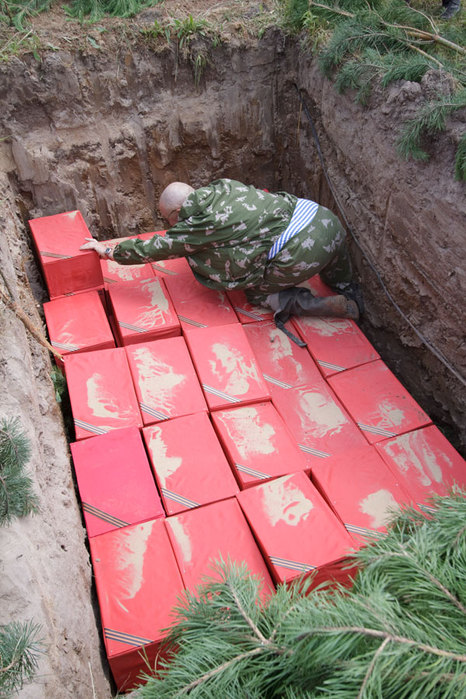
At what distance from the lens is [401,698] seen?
86 cm

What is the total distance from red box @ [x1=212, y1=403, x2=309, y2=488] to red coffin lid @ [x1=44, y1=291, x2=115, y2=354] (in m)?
0.97

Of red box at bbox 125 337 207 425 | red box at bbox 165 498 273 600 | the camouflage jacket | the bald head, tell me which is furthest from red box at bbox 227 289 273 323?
red box at bbox 165 498 273 600

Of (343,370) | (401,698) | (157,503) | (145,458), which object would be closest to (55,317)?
(145,458)

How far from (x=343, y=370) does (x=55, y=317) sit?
6.41ft

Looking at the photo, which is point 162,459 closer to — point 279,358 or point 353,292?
point 279,358

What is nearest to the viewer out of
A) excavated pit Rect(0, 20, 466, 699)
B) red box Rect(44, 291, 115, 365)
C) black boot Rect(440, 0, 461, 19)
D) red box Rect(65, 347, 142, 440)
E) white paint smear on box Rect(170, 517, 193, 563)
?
excavated pit Rect(0, 20, 466, 699)

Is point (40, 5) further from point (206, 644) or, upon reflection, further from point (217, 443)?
point (206, 644)

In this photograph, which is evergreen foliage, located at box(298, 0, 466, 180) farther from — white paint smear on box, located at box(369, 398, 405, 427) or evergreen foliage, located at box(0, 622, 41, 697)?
evergreen foliage, located at box(0, 622, 41, 697)

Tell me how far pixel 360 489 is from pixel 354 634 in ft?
6.17

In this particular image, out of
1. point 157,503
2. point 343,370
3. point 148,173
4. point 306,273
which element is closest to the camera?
point 157,503

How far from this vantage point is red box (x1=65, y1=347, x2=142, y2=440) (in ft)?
9.57

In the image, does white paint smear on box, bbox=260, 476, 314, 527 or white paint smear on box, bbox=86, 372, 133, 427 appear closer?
white paint smear on box, bbox=260, 476, 314, 527

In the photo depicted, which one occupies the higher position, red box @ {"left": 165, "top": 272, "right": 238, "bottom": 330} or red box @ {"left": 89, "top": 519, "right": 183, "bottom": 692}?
red box @ {"left": 165, "top": 272, "right": 238, "bottom": 330}

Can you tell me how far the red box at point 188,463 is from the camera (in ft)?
8.75
